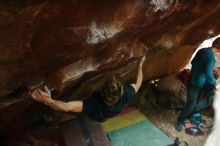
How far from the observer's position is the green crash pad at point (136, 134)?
19.4 feet

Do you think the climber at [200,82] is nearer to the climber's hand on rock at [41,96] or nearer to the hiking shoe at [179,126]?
the hiking shoe at [179,126]

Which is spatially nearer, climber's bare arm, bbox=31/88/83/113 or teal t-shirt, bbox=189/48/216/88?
climber's bare arm, bbox=31/88/83/113

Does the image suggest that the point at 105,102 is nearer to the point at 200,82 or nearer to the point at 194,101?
the point at 200,82

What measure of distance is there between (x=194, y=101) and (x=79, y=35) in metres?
3.33

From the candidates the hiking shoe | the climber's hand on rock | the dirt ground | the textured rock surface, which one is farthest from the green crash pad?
the climber's hand on rock

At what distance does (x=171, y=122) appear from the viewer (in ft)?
21.3

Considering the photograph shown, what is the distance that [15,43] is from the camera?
3223mm

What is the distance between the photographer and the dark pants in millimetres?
6043

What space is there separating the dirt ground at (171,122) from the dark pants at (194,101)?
21cm

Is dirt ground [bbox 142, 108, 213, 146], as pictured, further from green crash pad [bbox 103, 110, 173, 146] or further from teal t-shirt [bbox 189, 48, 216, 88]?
teal t-shirt [bbox 189, 48, 216, 88]

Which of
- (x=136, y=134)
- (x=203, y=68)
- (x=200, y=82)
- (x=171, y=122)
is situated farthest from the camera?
(x=171, y=122)

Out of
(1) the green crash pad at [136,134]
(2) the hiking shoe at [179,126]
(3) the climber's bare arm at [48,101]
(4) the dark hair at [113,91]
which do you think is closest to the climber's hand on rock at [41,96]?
(3) the climber's bare arm at [48,101]

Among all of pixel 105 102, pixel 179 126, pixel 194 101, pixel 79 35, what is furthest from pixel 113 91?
pixel 179 126

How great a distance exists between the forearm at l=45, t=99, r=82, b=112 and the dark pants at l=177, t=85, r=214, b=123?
2523 millimetres
